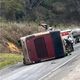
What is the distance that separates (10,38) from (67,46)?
40.3 feet

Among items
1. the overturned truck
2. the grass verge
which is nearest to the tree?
the grass verge

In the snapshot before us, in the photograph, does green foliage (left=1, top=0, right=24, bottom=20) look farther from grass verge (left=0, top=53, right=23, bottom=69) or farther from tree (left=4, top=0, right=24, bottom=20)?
grass verge (left=0, top=53, right=23, bottom=69)

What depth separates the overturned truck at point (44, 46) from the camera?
2916cm

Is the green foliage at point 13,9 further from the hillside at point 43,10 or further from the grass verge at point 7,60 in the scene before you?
the grass verge at point 7,60

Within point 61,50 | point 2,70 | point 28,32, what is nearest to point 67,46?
point 61,50

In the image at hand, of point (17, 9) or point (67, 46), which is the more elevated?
point (17, 9)

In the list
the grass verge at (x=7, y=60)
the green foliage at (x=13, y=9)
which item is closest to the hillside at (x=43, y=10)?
the green foliage at (x=13, y=9)

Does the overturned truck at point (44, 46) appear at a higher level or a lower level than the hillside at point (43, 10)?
lower

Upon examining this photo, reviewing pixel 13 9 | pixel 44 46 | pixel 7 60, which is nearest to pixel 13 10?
pixel 13 9

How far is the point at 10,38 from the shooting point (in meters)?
42.7

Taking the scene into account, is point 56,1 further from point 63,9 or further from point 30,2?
point 30,2

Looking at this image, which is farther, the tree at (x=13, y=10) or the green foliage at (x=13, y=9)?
the tree at (x=13, y=10)

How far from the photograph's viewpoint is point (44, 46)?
1147 inches

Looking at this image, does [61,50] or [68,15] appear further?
[68,15]
